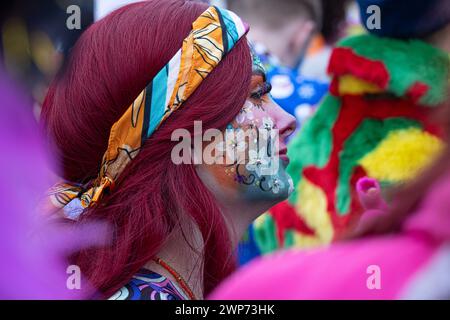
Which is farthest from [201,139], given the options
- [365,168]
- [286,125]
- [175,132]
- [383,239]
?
[383,239]

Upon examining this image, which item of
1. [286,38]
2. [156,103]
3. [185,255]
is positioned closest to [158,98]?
[156,103]

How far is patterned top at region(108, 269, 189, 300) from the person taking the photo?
6.46 ft

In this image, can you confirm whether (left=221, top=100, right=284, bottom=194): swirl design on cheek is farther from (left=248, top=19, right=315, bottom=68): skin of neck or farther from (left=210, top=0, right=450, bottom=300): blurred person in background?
(left=248, top=19, right=315, bottom=68): skin of neck

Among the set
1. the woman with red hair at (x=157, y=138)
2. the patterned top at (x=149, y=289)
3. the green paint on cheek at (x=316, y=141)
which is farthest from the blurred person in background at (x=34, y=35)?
the patterned top at (x=149, y=289)

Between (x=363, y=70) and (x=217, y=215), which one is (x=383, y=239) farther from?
(x=363, y=70)

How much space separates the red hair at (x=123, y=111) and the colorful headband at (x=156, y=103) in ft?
0.07

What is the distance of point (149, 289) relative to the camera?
201cm

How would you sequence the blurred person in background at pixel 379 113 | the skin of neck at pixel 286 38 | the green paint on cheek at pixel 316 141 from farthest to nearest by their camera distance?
the skin of neck at pixel 286 38
the green paint on cheek at pixel 316 141
the blurred person in background at pixel 379 113

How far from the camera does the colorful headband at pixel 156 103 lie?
210cm

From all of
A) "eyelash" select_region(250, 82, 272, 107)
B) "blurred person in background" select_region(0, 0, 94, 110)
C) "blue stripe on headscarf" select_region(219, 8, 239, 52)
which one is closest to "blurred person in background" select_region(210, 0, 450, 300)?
"eyelash" select_region(250, 82, 272, 107)

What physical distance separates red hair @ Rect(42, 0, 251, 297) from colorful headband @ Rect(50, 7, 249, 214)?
2 centimetres

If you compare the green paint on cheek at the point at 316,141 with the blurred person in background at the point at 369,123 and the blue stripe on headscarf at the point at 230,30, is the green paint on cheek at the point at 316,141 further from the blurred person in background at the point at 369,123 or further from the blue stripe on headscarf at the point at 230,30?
the blue stripe on headscarf at the point at 230,30

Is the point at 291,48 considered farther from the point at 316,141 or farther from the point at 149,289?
the point at 149,289

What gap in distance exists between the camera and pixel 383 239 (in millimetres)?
961
